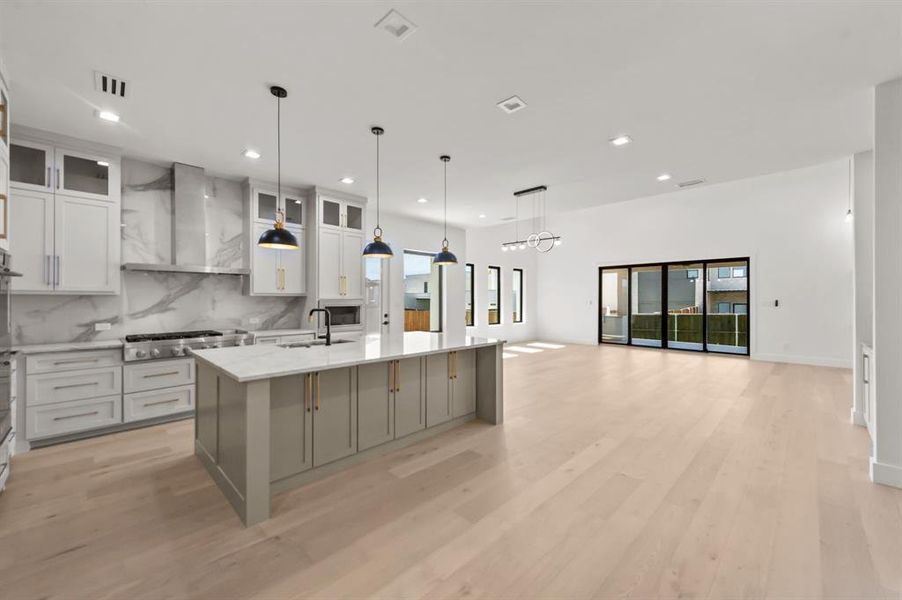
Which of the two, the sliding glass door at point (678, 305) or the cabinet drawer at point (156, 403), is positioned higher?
the sliding glass door at point (678, 305)

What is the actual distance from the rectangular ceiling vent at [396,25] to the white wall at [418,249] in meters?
3.92

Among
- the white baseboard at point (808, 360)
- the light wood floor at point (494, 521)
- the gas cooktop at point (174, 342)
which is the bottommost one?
the light wood floor at point (494, 521)

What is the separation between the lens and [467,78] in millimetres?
2734

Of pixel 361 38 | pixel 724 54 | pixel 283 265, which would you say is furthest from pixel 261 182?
pixel 724 54

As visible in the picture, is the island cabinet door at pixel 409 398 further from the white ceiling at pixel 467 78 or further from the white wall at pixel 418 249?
the white wall at pixel 418 249

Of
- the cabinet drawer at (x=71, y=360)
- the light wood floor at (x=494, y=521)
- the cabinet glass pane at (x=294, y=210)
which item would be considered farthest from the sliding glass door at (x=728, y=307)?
the cabinet drawer at (x=71, y=360)

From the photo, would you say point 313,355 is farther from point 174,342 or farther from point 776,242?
point 776,242

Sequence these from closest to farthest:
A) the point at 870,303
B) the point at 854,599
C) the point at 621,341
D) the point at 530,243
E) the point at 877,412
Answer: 1. the point at 854,599
2. the point at 877,412
3. the point at 870,303
4. the point at 530,243
5. the point at 621,341

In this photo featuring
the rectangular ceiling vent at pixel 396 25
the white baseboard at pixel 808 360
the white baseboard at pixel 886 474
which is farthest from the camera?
the white baseboard at pixel 808 360

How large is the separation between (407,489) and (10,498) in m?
2.59

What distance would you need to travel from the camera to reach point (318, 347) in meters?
3.26

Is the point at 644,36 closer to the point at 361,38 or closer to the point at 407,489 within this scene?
the point at 361,38

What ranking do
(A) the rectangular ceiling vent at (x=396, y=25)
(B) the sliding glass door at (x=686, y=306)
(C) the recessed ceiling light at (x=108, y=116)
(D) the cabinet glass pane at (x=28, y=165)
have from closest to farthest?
1. (A) the rectangular ceiling vent at (x=396, y=25)
2. (C) the recessed ceiling light at (x=108, y=116)
3. (D) the cabinet glass pane at (x=28, y=165)
4. (B) the sliding glass door at (x=686, y=306)

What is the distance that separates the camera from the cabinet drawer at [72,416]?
131 inches
